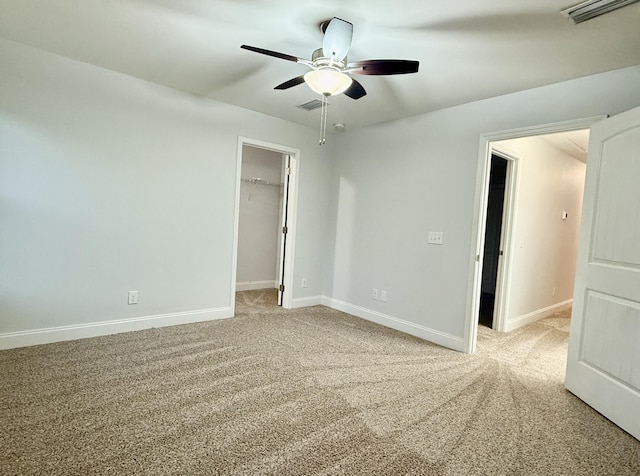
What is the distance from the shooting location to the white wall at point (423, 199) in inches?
109

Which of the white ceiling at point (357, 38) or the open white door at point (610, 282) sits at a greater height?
the white ceiling at point (357, 38)

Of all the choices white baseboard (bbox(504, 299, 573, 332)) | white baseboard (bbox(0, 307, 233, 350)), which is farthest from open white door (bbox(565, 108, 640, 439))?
white baseboard (bbox(0, 307, 233, 350))

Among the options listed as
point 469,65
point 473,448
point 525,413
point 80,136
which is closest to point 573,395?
point 525,413

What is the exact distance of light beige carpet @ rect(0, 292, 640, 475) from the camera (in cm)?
166

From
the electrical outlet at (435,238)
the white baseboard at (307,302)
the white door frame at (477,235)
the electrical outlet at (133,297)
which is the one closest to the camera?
the white door frame at (477,235)

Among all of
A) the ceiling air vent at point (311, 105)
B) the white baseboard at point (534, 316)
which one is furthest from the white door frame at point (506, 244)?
the ceiling air vent at point (311, 105)

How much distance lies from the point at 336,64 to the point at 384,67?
30cm

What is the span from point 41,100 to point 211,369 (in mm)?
2612

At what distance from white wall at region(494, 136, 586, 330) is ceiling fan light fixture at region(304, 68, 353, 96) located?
7.22 ft

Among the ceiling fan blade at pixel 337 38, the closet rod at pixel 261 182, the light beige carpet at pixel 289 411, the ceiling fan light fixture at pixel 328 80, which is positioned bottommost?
the light beige carpet at pixel 289 411

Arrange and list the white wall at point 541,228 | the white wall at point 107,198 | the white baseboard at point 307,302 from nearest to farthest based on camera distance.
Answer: the white wall at point 107,198, the white wall at point 541,228, the white baseboard at point 307,302

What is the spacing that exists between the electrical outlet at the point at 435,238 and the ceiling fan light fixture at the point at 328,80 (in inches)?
76.6

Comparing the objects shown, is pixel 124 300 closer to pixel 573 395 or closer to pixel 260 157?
pixel 260 157

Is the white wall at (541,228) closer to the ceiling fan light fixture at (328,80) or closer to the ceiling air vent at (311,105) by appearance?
the ceiling air vent at (311,105)
